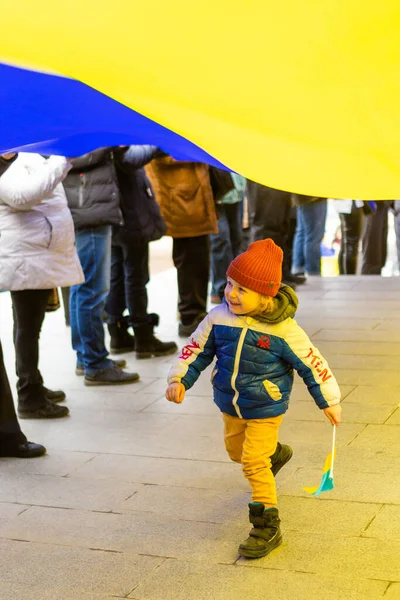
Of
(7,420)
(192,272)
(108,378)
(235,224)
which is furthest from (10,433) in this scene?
(235,224)

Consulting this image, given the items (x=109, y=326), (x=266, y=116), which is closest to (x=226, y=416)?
(x=266, y=116)

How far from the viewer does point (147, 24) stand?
3387mm

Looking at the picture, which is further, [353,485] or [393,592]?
[353,485]

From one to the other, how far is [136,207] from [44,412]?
2.11m

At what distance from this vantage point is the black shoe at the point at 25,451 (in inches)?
251

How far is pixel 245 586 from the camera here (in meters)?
4.49

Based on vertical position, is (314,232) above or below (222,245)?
below

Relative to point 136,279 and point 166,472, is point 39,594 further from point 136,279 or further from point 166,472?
point 136,279

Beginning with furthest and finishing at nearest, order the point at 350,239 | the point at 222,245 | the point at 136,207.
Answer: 1. the point at 350,239
2. the point at 222,245
3. the point at 136,207

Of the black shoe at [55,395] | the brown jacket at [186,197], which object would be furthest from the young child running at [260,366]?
the brown jacket at [186,197]

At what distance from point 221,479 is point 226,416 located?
833mm

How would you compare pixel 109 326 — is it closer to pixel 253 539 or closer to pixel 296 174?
pixel 253 539

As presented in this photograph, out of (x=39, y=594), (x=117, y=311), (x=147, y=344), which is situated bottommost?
(x=147, y=344)

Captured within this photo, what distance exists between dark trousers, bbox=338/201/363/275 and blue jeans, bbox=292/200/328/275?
68 cm
